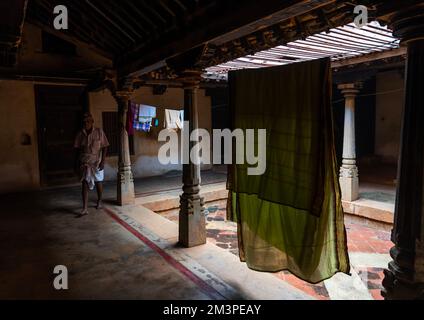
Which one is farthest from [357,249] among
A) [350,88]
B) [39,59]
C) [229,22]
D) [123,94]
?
[39,59]

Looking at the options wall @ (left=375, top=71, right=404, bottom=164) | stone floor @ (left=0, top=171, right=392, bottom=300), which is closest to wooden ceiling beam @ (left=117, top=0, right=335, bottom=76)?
stone floor @ (left=0, top=171, right=392, bottom=300)

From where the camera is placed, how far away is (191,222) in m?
5.27

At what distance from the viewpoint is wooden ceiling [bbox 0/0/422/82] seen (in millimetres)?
3111

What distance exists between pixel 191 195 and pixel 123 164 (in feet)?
10.3

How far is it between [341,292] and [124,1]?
18.5ft

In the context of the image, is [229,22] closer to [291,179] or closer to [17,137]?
[291,179]

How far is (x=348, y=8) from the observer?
2.91 m

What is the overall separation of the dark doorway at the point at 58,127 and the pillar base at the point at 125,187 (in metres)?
3.58

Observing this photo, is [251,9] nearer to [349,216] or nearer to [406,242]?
[406,242]

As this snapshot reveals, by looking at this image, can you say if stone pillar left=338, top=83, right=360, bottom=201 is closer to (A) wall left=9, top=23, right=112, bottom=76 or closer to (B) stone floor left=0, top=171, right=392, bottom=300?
(B) stone floor left=0, top=171, right=392, bottom=300

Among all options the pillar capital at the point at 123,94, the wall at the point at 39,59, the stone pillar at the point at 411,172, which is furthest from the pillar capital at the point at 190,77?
the wall at the point at 39,59

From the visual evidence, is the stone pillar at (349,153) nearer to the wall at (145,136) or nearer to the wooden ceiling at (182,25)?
the wooden ceiling at (182,25)

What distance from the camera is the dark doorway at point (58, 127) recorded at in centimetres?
986
